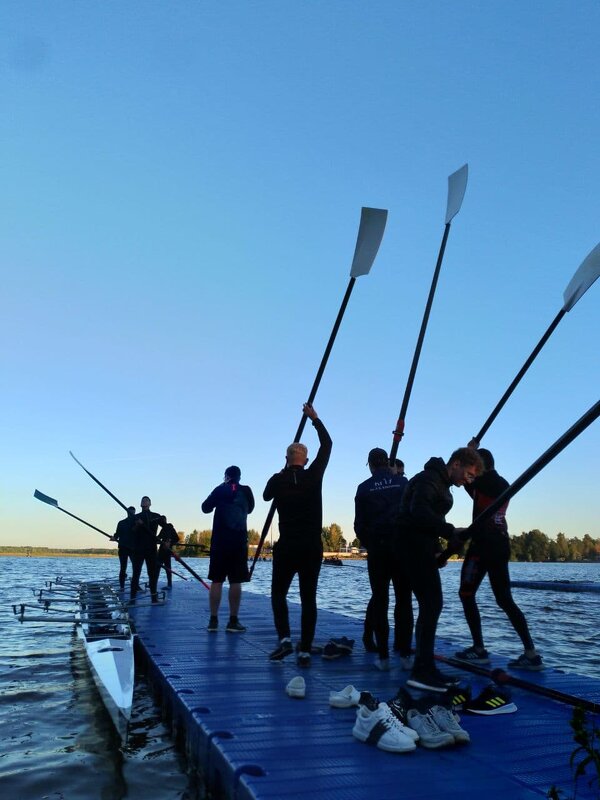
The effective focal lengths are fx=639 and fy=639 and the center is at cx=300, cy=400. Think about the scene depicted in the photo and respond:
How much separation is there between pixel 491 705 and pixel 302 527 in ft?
7.33

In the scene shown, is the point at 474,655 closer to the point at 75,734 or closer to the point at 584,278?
the point at 75,734

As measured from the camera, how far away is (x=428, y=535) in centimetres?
486

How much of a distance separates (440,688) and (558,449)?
243 centimetres

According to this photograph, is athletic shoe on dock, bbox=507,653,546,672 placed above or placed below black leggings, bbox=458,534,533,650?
below

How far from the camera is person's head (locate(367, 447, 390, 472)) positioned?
624 centimetres

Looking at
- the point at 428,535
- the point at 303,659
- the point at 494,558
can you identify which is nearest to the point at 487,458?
the point at 494,558

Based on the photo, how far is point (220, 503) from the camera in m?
7.63

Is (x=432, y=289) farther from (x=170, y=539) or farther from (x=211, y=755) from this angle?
(x=170, y=539)

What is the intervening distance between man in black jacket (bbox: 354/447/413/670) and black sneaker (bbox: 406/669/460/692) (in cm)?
91

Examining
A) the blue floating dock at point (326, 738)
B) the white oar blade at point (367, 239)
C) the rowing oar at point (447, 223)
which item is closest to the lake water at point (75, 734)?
the blue floating dock at point (326, 738)

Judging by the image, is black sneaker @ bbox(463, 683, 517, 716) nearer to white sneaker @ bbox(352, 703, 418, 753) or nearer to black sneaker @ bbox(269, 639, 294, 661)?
white sneaker @ bbox(352, 703, 418, 753)

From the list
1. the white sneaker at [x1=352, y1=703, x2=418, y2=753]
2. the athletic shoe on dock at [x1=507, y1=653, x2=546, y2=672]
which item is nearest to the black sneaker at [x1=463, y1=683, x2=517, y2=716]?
the white sneaker at [x1=352, y1=703, x2=418, y2=753]

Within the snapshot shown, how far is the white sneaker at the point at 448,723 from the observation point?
3.57 m

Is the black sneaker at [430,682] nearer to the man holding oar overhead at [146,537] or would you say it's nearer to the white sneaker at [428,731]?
the white sneaker at [428,731]
